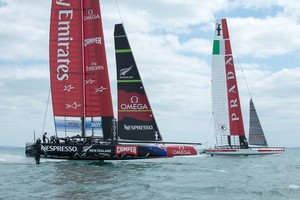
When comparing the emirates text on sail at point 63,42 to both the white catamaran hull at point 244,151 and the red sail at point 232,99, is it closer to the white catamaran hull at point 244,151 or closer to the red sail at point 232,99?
the white catamaran hull at point 244,151

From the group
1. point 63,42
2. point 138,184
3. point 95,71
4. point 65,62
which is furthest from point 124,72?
point 138,184

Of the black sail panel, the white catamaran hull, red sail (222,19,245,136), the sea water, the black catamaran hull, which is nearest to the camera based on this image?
the sea water

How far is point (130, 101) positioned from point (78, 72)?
12.6ft

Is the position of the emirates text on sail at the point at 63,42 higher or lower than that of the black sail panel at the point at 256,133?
higher

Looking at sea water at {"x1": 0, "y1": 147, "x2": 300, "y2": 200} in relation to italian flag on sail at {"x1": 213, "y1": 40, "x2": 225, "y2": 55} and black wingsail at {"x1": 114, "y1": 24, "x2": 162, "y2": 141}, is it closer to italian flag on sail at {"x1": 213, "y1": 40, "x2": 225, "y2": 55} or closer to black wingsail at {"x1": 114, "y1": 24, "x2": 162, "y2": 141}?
black wingsail at {"x1": 114, "y1": 24, "x2": 162, "y2": 141}

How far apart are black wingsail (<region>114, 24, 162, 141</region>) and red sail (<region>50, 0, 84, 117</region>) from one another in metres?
2.58

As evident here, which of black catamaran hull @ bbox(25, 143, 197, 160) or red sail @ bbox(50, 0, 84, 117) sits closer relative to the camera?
black catamaran hull @ bbox(25, 143, 197, 160)

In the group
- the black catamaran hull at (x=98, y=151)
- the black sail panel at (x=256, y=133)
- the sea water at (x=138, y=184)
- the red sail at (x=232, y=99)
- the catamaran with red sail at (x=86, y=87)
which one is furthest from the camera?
the black sail panel at (x=256, y=133)

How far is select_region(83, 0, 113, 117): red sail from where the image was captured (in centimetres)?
2931

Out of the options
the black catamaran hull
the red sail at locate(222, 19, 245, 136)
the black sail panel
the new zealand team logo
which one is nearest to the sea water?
the black catamaran hull

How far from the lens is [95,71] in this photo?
29.3 meters

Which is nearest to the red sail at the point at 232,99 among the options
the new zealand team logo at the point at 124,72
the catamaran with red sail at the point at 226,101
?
the catamaran with red sail at the point at 226,101

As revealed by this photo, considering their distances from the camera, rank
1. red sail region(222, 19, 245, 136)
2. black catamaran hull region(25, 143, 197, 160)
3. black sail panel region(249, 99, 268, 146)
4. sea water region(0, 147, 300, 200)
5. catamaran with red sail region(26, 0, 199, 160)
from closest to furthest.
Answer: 1. sea water region(0, 147, 300, 200)
2. black catamaran hull region(25, 143, 197, 160)
3. catamaran with red sail region(26, 0, 199, 160)
4. red sail region(222, 19, 245, 136)
5. black sail panel region(249, 99, 268, 146)

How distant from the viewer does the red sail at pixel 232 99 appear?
4528 centimetres
